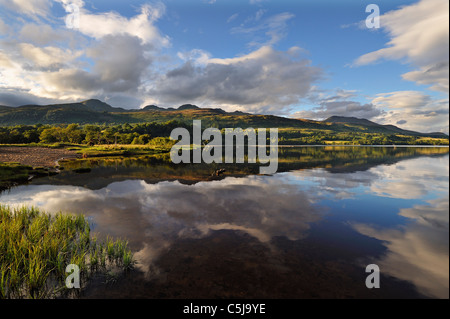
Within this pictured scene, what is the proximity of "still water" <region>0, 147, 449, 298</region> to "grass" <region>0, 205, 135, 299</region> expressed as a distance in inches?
53.9

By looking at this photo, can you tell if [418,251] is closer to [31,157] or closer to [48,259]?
[48,259]

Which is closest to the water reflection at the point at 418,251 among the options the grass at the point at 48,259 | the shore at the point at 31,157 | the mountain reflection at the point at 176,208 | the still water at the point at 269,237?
the still water at the point at 269,237

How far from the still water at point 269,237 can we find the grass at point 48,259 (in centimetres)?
137

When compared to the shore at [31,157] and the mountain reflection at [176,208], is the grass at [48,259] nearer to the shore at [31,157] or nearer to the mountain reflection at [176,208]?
the mountain reflection at [176,208]

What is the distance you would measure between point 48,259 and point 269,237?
14.7 meters

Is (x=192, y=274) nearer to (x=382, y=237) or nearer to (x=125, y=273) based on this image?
(x=125, y=273)

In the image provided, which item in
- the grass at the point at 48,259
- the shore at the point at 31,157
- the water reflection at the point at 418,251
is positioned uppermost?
the shore at the point at 31,157

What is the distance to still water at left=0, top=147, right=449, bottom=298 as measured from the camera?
35.6ft

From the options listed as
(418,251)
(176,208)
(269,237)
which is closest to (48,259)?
(176,208)

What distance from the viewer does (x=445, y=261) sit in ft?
43.0

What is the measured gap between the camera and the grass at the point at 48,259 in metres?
9.85

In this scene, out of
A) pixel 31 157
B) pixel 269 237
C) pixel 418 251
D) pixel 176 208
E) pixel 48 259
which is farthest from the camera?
pixel 31 157

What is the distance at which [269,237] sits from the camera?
55.3 ft
